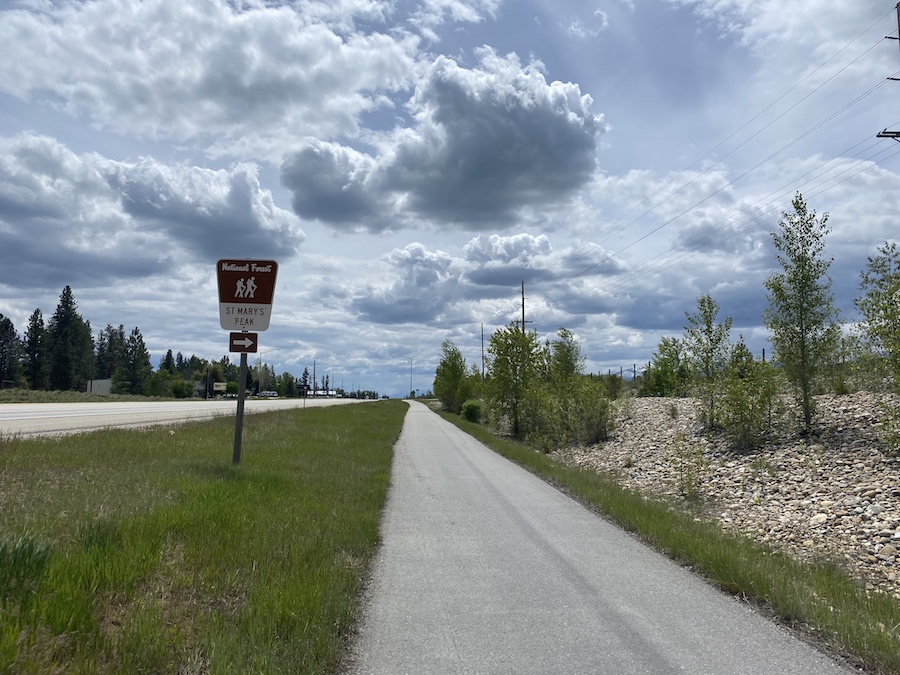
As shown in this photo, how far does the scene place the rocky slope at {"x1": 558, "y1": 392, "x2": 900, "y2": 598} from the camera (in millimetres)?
9547

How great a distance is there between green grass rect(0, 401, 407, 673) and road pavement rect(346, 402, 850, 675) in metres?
0.44

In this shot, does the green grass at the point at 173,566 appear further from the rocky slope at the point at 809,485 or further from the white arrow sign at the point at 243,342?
the rocky slope at the point at 809,485

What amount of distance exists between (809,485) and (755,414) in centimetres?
456

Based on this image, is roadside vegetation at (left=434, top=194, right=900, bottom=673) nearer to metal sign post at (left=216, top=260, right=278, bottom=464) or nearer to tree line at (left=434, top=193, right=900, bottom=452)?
tree line at (left=434, top=193, right=900, bottom=452)

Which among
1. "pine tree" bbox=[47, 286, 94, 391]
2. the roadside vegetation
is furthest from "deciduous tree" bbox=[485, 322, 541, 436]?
"pine tree" bbox=[47, 286, 94, 391]

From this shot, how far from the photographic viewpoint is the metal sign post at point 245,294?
11445 millimetres

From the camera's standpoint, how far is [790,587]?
594 centimetres

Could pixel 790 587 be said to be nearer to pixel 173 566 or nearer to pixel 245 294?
pixel 173 566

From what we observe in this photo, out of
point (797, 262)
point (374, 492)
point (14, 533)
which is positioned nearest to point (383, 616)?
point (14, 533)

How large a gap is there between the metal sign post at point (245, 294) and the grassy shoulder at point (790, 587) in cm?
719

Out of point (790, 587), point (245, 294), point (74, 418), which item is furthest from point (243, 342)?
point (74, 418)

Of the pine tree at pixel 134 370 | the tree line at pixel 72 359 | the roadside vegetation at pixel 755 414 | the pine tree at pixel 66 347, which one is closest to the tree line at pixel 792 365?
the roadside vegetation at pixel 755 414

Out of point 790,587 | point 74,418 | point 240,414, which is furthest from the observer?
point 74,418

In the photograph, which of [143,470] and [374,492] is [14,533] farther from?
[374,492]
